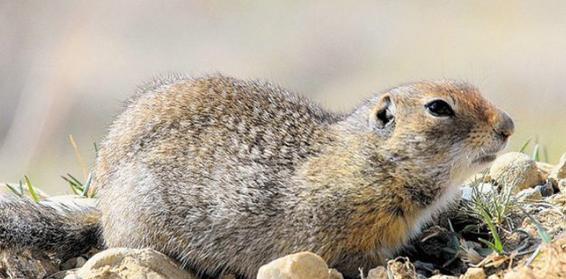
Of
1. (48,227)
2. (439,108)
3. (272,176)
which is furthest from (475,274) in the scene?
(48,227)

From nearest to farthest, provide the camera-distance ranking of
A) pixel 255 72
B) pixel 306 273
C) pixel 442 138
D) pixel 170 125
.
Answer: pixel 306 273, pixel 442 138, pixel 170 125, pixel 255 72

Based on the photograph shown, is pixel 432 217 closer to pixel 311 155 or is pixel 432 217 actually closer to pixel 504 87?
pixel 311 155

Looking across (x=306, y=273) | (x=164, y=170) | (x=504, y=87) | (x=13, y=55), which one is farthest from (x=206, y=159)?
(x=13, y=55)

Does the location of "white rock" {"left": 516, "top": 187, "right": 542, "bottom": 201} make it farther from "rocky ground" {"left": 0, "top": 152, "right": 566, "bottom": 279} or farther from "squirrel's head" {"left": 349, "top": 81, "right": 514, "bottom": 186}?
"squirrel's head" {"left": 349, "top": 81, "right": 514, "bottom": 186}

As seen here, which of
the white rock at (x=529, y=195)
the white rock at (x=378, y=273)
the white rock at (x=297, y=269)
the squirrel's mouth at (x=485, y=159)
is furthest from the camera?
the white rock at (x=529, y=195)

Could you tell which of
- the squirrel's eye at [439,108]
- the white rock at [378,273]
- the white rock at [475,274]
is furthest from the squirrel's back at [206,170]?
the white rock at [475,274]

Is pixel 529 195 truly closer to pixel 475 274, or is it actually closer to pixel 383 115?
pixel 383 115

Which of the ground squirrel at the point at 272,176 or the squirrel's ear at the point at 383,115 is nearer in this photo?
the ground squirrel at the point at 272,176

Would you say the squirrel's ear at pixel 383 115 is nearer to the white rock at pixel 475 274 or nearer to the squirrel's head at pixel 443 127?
the squirrel's head at pixel 443 127
